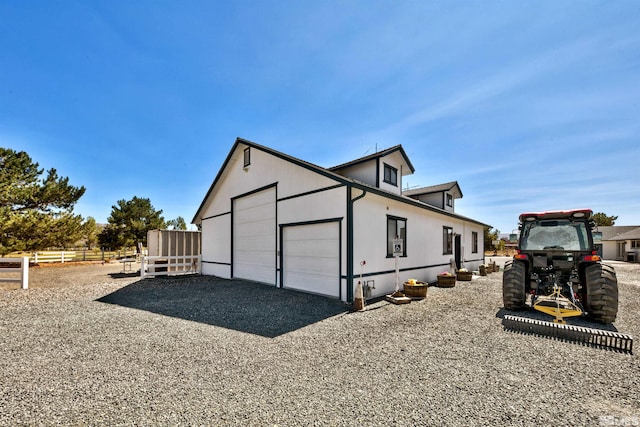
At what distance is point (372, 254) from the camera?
29.8ft


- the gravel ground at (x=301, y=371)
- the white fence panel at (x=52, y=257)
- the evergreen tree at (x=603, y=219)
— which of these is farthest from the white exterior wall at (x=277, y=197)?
the evergreen tree at (x=603, y=219)

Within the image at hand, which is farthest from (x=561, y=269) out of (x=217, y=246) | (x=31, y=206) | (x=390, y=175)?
(x=31, y=206)

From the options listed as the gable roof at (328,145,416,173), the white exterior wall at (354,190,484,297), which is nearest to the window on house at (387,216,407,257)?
the white exterior wall at (354,190,484,297)

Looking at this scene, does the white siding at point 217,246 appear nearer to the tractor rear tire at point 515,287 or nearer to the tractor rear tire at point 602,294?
the tractor rear tire at point 515,287

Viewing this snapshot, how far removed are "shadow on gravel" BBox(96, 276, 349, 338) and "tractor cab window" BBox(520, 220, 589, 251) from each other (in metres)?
5.54

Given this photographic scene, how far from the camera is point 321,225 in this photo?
932 centimetres

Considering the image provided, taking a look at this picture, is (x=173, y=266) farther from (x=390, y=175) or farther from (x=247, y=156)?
(x=390, y=175)

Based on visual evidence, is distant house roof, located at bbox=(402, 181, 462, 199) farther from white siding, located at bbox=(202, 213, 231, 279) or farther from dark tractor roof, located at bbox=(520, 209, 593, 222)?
Result: white siding, located at bbox=(202, 213, 231, 279)

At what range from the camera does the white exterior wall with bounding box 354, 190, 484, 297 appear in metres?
8.77

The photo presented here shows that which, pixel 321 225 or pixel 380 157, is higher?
pixel 380 157

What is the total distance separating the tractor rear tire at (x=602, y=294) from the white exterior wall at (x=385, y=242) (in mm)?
5170

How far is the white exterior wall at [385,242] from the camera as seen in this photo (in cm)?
877

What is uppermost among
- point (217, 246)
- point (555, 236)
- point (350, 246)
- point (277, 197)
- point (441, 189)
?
point (441, 189)

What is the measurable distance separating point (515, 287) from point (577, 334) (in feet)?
6.75
